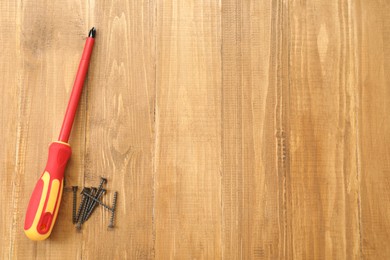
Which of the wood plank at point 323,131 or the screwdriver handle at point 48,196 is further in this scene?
the wood plank at point 323,131

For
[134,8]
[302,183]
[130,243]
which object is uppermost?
[134,8]

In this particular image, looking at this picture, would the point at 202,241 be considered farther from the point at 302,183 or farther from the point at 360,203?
the point at 360,203

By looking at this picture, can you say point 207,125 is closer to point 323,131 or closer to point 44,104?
point 323,131

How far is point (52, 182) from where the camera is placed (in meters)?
0.86

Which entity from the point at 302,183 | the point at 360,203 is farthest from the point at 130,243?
the point at 360,203

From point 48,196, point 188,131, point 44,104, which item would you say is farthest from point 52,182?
point 188,131

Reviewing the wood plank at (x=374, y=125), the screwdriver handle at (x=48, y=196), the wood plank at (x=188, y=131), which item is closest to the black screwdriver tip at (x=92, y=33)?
the wood plank at (x=188, y=131)

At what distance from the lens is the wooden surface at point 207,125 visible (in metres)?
0.92

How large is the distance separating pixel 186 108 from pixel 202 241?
323 millimetres

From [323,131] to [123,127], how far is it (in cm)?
50

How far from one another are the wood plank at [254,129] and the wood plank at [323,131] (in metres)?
0.03

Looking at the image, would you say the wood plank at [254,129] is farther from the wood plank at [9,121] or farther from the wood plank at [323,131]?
A: the wood plank at [9,121]

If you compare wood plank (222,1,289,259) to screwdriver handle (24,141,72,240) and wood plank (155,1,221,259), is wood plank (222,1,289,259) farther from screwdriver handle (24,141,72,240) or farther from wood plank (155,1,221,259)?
screwdriver handle (24,141,72,240)

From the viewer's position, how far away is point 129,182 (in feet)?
3.04
